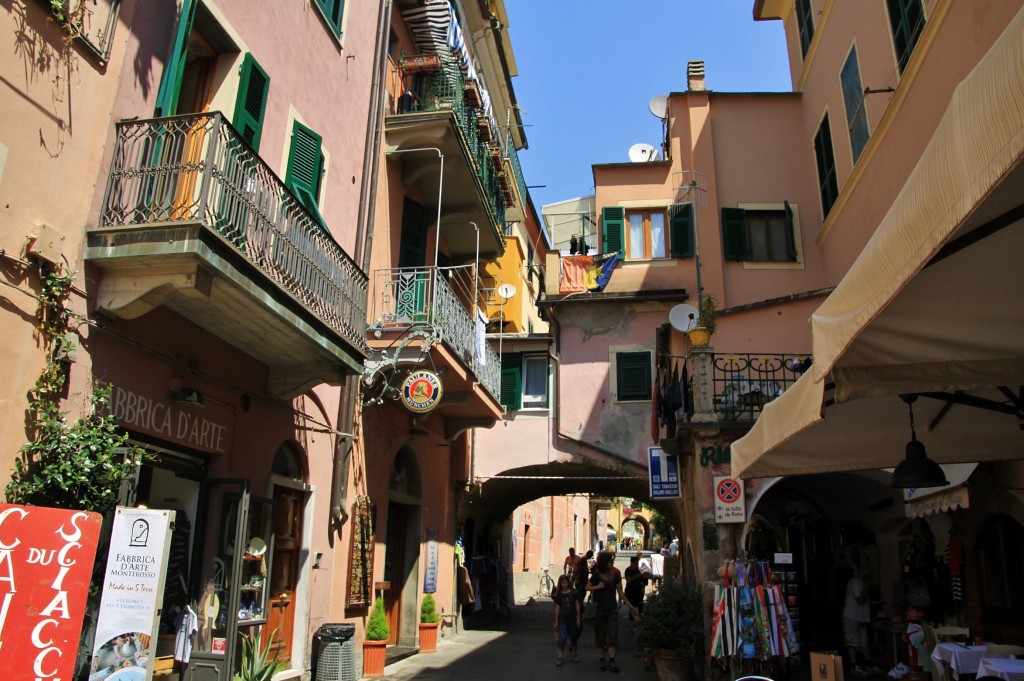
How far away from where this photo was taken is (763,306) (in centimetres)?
1582

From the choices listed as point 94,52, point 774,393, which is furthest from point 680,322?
point 94,52

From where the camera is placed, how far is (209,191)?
6844 mm

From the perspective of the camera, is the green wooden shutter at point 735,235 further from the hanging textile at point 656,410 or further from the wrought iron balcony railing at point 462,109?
the wrought iron balcony railing at point 462,109

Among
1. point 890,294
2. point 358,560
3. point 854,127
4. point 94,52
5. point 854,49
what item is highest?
point 854,49

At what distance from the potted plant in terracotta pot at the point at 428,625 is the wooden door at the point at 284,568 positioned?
4.52m

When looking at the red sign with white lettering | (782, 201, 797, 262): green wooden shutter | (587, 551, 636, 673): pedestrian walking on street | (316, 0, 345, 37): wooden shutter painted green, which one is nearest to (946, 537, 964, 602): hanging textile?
(587, 551, 636, 673): pedestrian walking on street

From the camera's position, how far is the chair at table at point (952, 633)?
875 cm

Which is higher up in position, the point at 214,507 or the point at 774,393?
the point at 774,393

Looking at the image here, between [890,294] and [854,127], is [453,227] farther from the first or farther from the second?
[890,294]

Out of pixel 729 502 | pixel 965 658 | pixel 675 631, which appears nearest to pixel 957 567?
pixel 965 658

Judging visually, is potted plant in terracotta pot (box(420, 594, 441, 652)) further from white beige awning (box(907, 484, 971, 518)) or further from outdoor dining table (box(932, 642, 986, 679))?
outdoor dining table (box(932, 642, 986, 679))

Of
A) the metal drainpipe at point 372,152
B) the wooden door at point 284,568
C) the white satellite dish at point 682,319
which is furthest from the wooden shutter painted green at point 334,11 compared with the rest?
the white satellite dish at point 682,319

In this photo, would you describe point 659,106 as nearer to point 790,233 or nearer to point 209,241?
point 790,233

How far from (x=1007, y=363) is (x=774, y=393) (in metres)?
6.79
